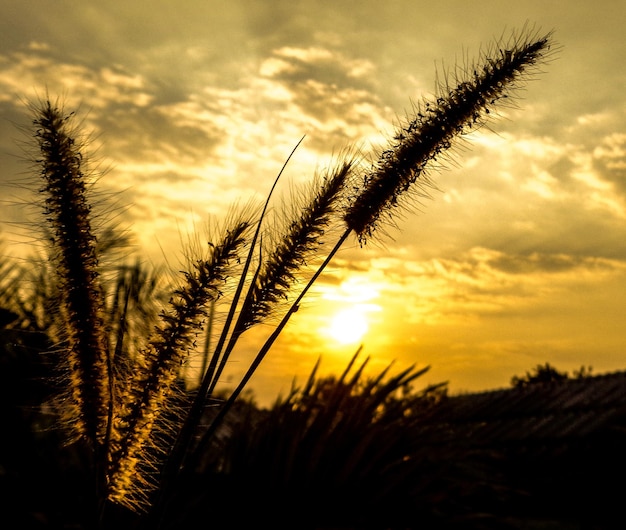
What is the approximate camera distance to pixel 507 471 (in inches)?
182

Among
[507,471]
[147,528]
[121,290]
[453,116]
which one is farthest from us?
[507,471]

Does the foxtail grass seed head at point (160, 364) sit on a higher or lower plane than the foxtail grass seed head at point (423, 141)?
lower

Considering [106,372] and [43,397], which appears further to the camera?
[43,397]

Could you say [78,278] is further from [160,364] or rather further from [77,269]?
[160,364]

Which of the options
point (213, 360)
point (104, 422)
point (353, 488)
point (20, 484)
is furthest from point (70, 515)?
point (213, 360)

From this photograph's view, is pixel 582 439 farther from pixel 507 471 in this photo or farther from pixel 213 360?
pixel 213 360

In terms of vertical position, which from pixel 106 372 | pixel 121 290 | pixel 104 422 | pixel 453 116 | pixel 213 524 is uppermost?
pixel 453 116

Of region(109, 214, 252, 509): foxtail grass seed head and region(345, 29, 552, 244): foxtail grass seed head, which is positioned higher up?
region(345, 29, 552, 244): foxtail grass seed head

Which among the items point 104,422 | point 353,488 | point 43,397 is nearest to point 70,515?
point 43,397

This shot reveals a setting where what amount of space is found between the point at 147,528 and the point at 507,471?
3.85m

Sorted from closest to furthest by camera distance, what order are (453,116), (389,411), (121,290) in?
(453,116) < (121,290) < (389,411)

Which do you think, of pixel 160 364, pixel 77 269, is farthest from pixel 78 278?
pixel 160 364

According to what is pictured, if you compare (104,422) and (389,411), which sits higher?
(389,411)

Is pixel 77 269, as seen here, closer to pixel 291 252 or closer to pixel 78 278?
pixel 78 278
